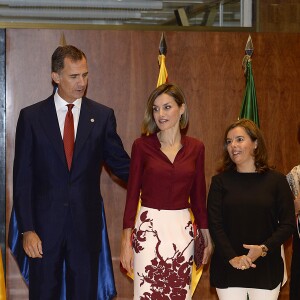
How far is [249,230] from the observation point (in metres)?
3.60

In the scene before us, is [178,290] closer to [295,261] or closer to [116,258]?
[295,261]

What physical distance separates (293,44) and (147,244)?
2263mm

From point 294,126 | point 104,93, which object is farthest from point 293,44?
point 104,93

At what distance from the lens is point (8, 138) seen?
4844mm

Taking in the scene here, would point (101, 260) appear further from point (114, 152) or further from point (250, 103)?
point (250, 103)

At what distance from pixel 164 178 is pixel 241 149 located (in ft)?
1.47

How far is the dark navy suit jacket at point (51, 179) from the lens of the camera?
366cm

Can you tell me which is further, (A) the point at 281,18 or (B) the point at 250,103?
(A) the point at 281,18

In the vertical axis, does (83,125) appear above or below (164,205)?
above

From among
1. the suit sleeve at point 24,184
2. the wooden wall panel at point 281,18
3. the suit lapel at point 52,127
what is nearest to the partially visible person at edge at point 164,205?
the suit lapel at point 52,127

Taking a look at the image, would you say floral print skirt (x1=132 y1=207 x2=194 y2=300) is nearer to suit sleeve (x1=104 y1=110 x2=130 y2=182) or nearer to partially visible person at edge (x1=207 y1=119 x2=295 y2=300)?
partially visible person at edge (x1=207 y1=119 x2=295 y2=300)

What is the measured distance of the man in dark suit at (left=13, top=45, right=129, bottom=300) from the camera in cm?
365

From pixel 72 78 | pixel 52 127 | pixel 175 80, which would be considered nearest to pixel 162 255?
pixel 52 127

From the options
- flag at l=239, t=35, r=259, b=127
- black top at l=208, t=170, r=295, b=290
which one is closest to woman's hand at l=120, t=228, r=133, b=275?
black top at l=208, t=170, r=295, b=290
